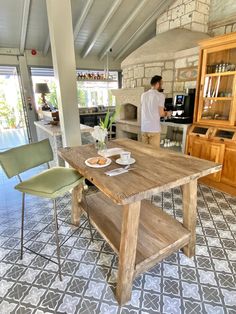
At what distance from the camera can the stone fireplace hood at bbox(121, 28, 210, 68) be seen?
4.15m

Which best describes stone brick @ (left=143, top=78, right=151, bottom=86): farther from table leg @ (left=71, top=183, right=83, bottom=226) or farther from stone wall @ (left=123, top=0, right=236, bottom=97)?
table leg @ (left=71, top=183, right=83, bottom=226)

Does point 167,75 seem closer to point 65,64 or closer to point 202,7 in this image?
point 202,7

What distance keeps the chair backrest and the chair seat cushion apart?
13cm

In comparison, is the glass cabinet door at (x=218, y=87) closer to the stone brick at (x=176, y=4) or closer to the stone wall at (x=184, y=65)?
the stone wall at (x=184, y=65)

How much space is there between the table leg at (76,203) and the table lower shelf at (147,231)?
13cm

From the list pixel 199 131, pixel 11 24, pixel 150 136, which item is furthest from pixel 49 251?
pixel 11 24

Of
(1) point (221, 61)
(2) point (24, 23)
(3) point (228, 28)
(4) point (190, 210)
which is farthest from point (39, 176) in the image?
(3) point (228, 28)

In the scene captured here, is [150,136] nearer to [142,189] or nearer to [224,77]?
[224,77]

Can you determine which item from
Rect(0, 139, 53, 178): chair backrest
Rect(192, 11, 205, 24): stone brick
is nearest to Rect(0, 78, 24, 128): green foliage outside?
Rect(0, 139, 53, 178): chair backrest

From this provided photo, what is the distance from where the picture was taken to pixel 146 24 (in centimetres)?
512

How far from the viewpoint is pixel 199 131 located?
3.06 meters

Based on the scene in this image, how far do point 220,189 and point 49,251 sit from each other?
2418 mm

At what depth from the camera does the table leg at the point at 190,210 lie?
159cm

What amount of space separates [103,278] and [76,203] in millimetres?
759
